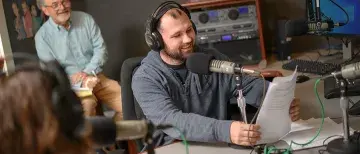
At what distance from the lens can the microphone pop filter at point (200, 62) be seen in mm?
1282

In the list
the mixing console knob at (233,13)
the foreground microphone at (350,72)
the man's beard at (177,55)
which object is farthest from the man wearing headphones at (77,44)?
the foreground microphone at (350,72)

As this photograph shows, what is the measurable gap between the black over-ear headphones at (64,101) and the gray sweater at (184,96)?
0.79 metres

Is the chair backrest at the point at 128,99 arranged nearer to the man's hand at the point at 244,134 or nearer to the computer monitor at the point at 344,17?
the man's hand at the point at 244,134

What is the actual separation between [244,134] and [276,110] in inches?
4.9

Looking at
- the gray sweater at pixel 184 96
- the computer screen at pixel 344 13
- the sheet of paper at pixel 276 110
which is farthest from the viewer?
the computer screen at pixel 344 13

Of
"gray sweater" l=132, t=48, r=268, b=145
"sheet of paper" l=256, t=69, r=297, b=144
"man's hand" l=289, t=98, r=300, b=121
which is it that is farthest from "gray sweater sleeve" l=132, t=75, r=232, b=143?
"man's hand" l=289, t=98, r=300, b=121

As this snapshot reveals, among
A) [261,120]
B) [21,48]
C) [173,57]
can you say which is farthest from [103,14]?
[261,120]

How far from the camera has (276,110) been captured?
1.32m

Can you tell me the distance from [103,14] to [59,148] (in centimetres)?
275

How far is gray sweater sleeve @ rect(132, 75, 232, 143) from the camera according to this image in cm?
135

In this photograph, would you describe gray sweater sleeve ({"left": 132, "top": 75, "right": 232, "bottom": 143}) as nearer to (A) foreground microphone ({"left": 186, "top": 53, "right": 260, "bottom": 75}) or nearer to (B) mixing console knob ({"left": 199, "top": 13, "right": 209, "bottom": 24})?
(A) foreground microphone ({"left": 186, "top": 53, "right": 260, "bottom": 75})

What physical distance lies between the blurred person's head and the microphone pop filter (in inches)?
28.9

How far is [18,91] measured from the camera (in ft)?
1.88

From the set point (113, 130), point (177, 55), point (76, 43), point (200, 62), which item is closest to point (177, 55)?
point (177, 55)
